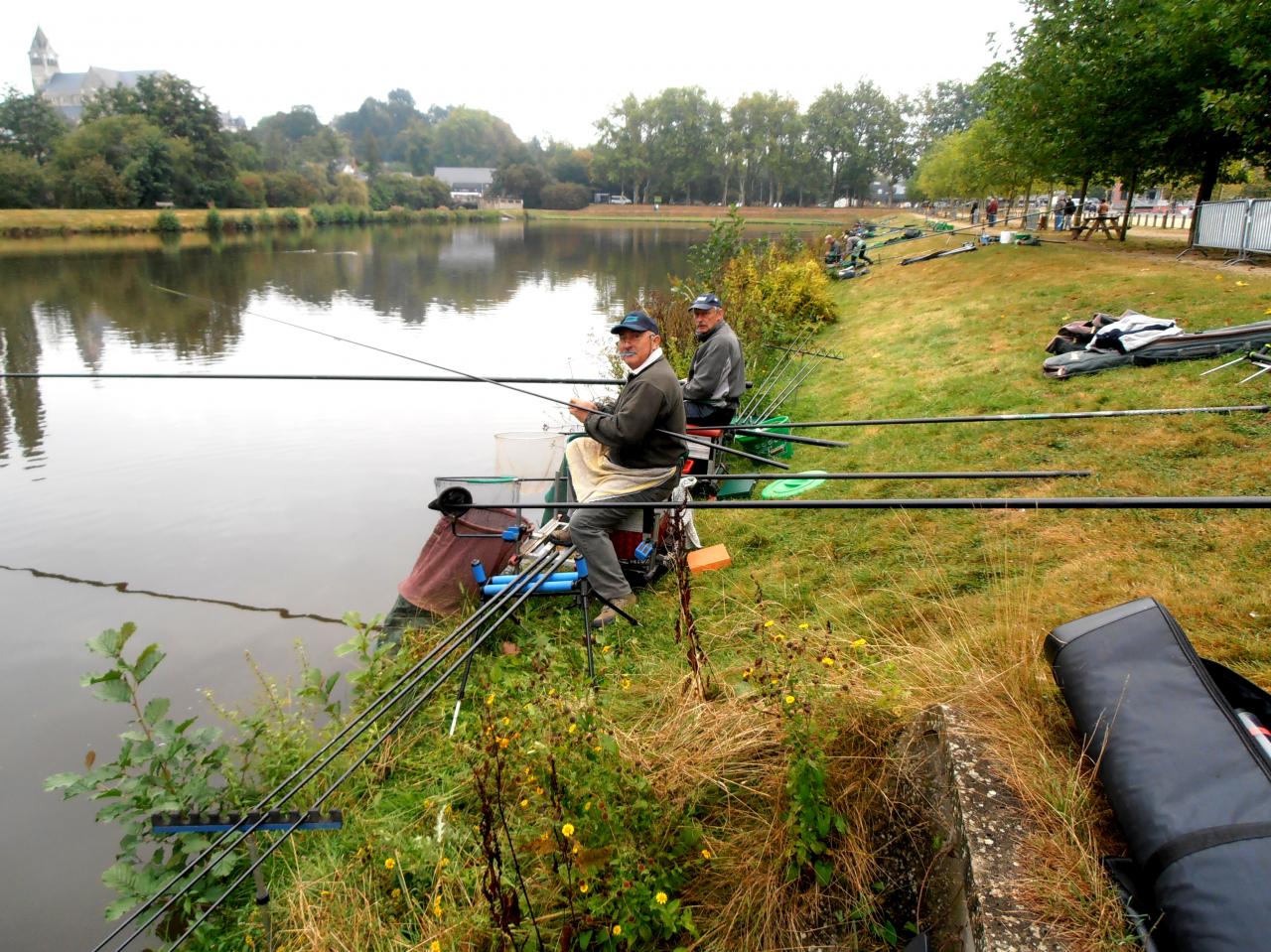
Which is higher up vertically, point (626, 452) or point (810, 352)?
point (626, 452)

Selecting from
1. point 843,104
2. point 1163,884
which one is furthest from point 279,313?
point 843,104

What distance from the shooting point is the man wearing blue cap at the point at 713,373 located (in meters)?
7.07

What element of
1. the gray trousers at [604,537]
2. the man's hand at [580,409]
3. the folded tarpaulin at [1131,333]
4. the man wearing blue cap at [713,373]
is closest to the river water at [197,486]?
the gray trousers at [604,537]

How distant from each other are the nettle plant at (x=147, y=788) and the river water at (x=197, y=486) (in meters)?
0.80

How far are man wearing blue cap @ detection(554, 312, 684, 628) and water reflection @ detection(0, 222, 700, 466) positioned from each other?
2425 millimetres

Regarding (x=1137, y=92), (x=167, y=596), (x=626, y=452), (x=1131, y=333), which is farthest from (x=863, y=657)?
(x=1137, y=92)

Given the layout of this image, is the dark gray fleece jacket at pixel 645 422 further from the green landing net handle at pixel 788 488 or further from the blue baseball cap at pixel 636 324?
the green landing net handle at pixel 788 488

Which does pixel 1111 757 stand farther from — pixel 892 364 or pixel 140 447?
pixel 140 447

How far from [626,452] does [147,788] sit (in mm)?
2883

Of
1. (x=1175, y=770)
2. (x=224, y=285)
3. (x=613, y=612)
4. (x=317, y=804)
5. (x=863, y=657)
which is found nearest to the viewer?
(x=1175, y=770)

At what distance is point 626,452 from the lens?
16.2ft

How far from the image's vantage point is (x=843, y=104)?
328 ft

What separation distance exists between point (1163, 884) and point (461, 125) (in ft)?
543

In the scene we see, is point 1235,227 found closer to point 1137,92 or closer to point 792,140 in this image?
point 1137,92
